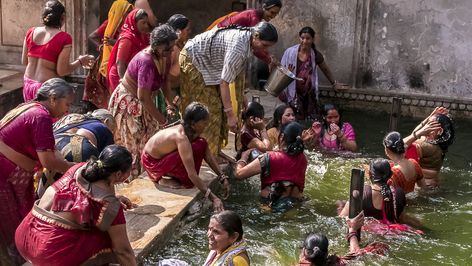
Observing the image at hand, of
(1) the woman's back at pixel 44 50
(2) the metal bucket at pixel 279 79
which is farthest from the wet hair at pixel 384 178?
(1) the woman's back at pixel 44 50

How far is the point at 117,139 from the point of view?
21.7ft

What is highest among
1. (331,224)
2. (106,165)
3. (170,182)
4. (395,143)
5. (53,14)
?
(53,14)

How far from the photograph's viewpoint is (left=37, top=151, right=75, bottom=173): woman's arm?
14.6ft

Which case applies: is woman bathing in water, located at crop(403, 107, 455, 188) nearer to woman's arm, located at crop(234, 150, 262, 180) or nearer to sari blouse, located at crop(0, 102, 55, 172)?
woman's arm, located at crop(234, 150, 262, 180)

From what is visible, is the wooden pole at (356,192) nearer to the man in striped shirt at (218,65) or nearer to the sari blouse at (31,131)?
the man in striped shirt at (218,65)

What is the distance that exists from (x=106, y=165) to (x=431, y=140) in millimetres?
4161

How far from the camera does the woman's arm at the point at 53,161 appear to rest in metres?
4.46

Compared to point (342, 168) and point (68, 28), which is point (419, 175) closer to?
point (342, 168)

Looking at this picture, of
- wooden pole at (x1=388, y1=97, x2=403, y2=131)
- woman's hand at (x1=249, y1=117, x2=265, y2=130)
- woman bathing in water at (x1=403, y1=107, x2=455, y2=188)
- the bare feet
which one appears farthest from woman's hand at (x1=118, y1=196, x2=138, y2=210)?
wooden pole at (x1=388, y1=97, x2=403, y2=131)

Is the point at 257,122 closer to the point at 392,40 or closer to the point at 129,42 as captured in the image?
the point at 129,42

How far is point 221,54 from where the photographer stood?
645 cm

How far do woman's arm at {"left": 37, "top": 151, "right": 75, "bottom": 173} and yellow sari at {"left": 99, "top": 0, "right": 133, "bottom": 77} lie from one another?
11.7 ft

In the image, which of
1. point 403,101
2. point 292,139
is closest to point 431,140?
point 292,139

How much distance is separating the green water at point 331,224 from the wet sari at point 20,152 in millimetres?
1015
